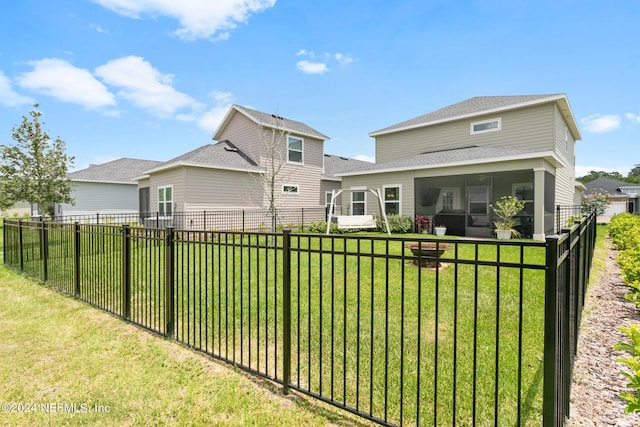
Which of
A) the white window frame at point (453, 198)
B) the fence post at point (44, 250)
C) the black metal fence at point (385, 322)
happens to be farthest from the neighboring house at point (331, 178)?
the black metal fence at point (385, 322)

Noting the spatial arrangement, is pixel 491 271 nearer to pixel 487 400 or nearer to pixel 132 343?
pixel 487 400

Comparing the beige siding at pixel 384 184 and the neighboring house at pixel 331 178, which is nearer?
the beige siding at pixel 384 184

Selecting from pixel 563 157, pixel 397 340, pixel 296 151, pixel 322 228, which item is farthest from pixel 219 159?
→ pixel 563 157

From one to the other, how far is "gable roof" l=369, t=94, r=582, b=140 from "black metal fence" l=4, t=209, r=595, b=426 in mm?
11233

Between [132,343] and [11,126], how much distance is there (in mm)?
16014

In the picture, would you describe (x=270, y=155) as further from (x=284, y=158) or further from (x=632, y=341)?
(x=632, y=341)

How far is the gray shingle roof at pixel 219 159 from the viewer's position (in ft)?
48.7

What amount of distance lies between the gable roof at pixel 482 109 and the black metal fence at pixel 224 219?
7181mm

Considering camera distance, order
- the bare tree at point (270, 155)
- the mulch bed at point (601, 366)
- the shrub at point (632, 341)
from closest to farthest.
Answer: the shrub at point (632, 341) → the mulch bed at point (601, 366) → the bare tree at point (270, 155)

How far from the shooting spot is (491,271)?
6707 mm

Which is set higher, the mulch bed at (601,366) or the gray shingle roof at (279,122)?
the gray shingle roof at (279,122)

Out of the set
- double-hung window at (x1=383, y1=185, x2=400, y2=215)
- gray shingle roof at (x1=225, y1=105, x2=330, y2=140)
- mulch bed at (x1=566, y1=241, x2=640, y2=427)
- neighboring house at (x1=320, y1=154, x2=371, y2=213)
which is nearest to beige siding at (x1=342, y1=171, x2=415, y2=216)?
double-hung window at (x1=383, y1=185, x2=400, y2=215)

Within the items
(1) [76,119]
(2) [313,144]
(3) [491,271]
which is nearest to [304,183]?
(2) [313,144]

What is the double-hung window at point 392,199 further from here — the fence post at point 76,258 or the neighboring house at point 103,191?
the neighboring house at point 103,191
